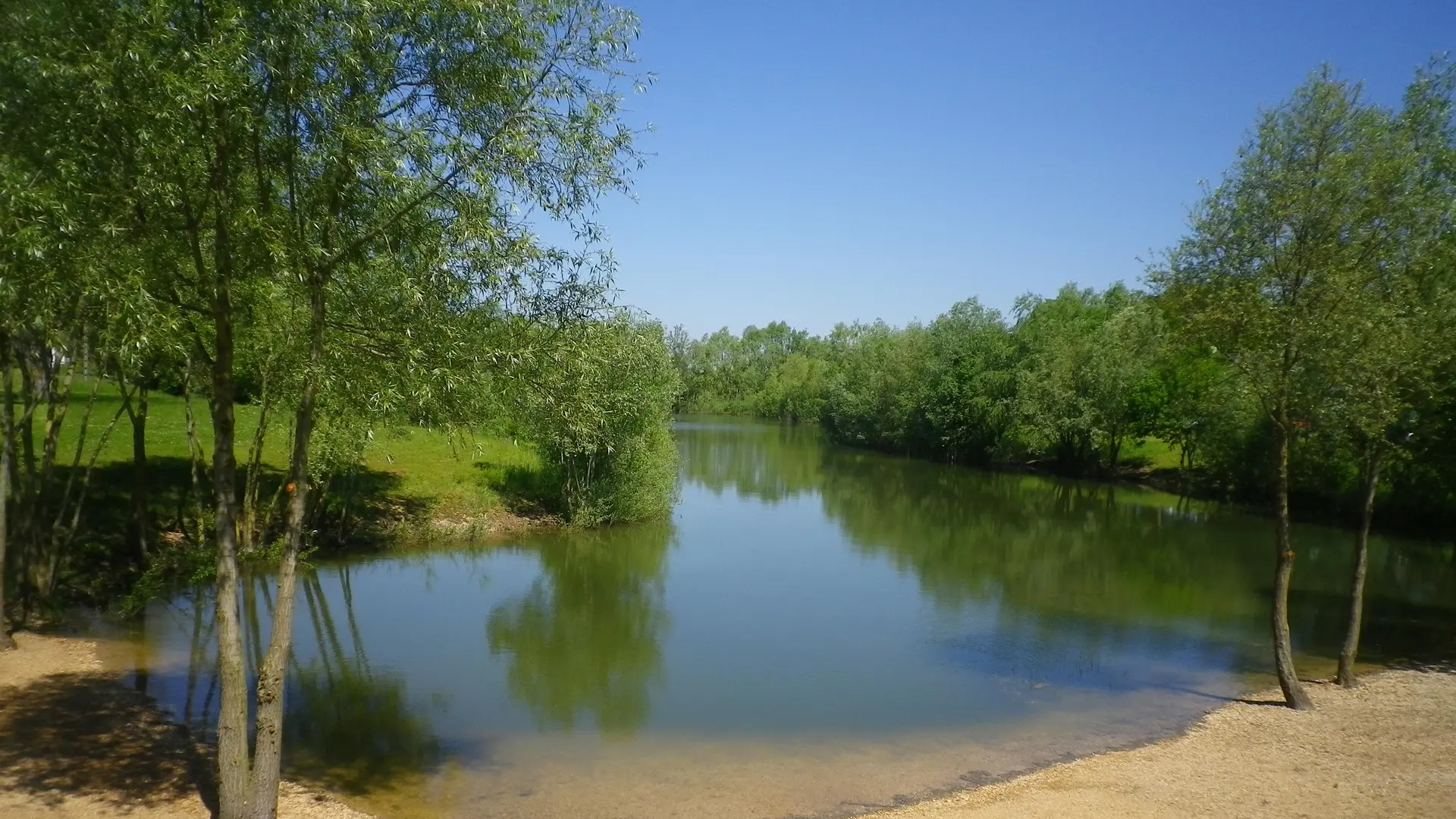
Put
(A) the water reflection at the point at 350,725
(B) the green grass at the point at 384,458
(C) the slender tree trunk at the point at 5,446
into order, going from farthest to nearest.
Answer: (B) the green grass at the point at 384,458 → (C) the slender tree trunk at the point at 5,446 → (A) the water reflection at the point at 350,725

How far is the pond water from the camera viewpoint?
11312mm

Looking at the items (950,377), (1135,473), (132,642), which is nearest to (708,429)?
(950,377)

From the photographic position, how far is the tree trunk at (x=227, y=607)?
7.84m

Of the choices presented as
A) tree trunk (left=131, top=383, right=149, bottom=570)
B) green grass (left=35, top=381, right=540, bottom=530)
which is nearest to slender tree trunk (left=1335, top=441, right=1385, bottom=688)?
green grass (left=35, top=381, right=540, bottom=530)

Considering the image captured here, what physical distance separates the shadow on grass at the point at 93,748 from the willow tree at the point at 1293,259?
14100mm

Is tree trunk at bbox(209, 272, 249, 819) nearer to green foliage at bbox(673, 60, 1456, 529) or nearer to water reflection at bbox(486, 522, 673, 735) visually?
water reflection at bbox(486, 522, 673, 735)

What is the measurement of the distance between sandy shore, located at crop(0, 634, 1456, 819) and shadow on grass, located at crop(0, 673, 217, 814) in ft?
0.06

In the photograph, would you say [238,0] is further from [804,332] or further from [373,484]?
[804,332]

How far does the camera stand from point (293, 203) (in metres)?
8.00

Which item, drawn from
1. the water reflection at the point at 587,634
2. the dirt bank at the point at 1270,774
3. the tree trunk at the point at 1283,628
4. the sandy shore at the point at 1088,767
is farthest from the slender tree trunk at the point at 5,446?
the tree trunk at the point at 1283,628

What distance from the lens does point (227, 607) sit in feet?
25.8

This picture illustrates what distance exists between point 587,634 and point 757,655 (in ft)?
12.3

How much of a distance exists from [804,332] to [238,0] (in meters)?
138

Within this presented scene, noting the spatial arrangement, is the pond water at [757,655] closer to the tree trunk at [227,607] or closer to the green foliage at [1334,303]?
the tree trunk at [227,607]
